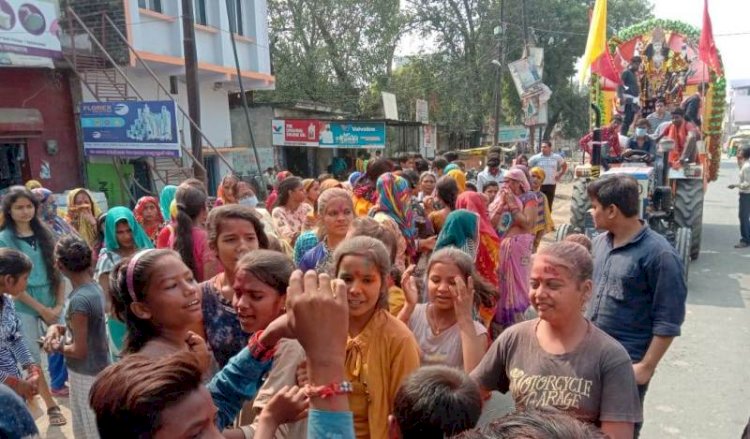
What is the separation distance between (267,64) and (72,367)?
14986mm

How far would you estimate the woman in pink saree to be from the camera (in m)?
4.03

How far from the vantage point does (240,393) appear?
1744 mm

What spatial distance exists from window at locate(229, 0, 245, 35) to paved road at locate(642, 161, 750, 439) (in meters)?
13.1

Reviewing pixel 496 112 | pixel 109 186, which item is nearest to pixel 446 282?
pixel 109 186

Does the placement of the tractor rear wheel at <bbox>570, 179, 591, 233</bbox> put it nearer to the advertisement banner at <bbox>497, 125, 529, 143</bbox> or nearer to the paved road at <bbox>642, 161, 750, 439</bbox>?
the paved road at <bbox>642, 161, 750, 439</bbox>

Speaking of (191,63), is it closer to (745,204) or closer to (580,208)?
(580,208)

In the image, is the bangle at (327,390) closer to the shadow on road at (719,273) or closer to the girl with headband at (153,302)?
the girl with headband at (153,302)

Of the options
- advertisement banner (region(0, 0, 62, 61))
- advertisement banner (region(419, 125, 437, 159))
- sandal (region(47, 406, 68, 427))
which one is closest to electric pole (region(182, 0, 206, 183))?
advertisement banner (region(0, 0, 62, 61))

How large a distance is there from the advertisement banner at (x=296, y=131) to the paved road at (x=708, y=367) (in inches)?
429

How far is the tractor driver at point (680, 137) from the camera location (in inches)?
320

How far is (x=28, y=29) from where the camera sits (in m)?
9.32

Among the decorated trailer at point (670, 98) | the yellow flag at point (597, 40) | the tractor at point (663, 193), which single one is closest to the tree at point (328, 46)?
the decorated trailer at point (670, 98)

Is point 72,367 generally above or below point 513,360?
below

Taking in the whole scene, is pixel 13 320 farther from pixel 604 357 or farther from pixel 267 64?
pixel 267 64
